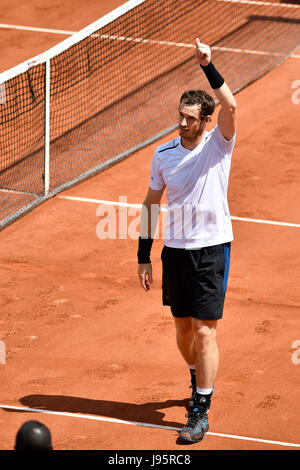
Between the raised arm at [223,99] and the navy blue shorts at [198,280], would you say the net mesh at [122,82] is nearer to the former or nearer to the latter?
the navy blue shorts at [198,280]

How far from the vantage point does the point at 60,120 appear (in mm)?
14812

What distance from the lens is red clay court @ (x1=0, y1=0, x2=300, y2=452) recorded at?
6.71 metres

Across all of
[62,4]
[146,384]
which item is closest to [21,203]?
[146,384]

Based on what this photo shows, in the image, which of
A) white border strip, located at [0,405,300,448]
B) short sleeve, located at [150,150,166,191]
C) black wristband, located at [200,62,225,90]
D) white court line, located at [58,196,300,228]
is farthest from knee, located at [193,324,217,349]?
white court line, located at [58,196,300,228]

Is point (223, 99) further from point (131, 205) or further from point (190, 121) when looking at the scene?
point (131, 205)

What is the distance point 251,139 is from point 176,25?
253 inches

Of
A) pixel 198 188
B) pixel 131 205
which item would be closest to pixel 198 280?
pixel 198 188

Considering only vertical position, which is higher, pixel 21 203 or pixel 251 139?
pixel 251 139

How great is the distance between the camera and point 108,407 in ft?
22.8

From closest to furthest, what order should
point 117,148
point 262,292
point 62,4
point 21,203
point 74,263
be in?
1. point 262,292
2. point 74,263
3. point 21,203
4. point 117,148
5. point 62,4

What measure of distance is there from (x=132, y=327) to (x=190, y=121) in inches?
115

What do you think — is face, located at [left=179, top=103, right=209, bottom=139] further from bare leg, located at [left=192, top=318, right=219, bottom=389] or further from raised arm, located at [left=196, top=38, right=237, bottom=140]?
bare leg, located at [left=192, top=318, right=219, bottom=389]

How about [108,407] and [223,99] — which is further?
[108,407]

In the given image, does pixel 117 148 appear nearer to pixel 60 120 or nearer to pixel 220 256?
pixel 60 120
